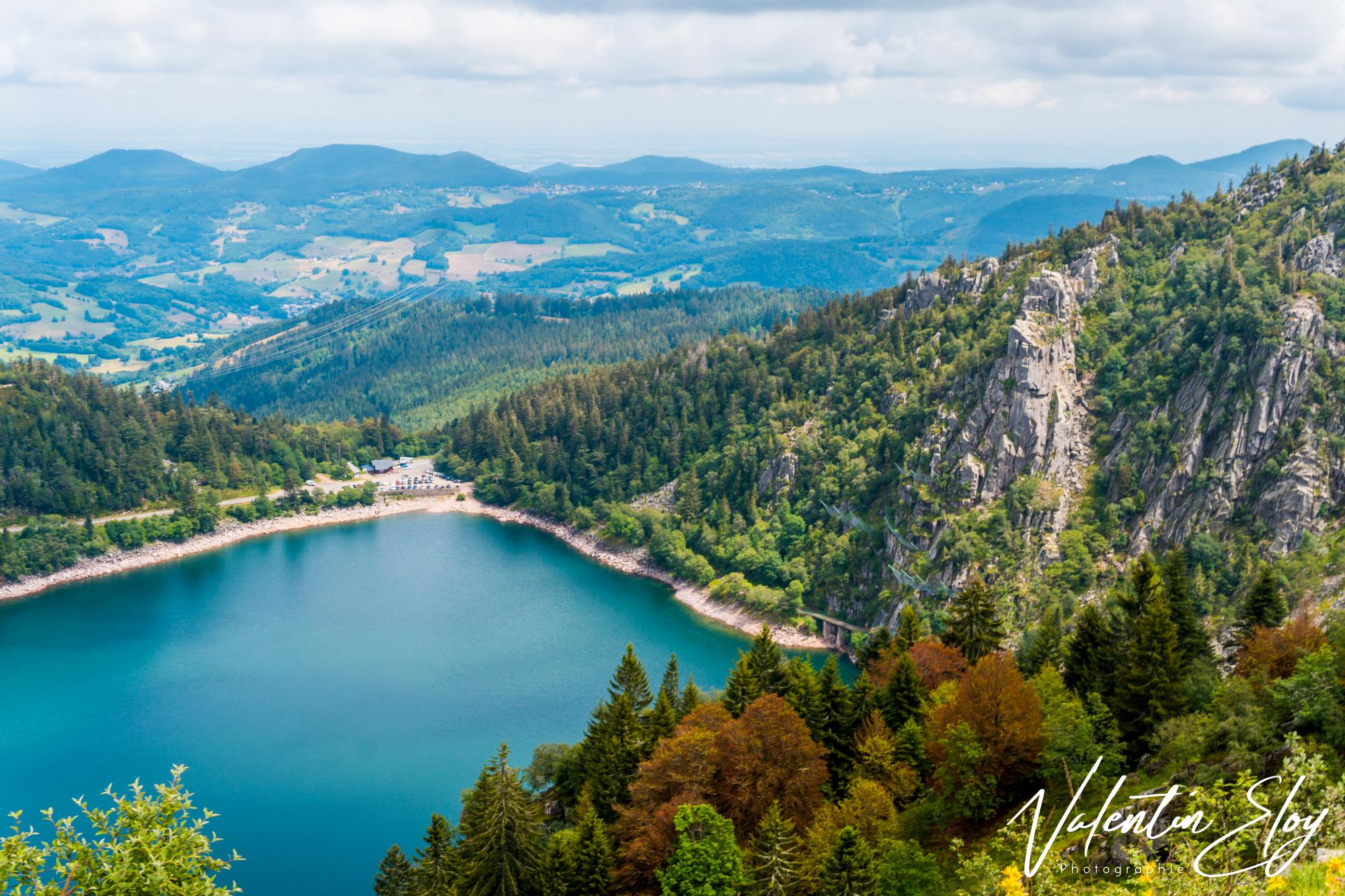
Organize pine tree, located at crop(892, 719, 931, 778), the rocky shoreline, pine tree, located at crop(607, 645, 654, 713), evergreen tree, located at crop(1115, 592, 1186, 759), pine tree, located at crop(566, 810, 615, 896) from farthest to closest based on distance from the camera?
the rocky shoreline, pine tree, located at crop(607, 645, 654, 713), pine tree, located at crop(892, 719, 931, 778), evergreen tree, located at crop(1115, 592, 1186, 759), pine tree, located at crop(566, 810, 615, 896)

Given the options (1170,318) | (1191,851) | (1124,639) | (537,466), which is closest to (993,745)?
(1124,639)

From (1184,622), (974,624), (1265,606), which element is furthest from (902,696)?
(1265,606)

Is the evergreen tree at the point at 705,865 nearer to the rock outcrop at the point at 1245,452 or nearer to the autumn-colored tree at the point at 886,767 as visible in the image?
the autumn-colored tree at the point at 886,767

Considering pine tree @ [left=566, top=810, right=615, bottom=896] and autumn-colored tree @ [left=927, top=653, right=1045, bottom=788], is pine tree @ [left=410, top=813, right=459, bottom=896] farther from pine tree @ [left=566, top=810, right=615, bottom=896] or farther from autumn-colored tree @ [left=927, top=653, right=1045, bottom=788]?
autumn-colored tree @ [left=927, top=653, right=1045, bottom=788]

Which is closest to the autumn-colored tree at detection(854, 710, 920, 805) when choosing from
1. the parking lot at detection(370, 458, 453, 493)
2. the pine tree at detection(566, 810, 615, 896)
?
the pine tree at detection(566, 810, 615, 896)

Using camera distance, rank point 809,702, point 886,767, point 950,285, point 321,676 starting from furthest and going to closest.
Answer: point 950,285, point 321,676, point 809,702, point 886,767

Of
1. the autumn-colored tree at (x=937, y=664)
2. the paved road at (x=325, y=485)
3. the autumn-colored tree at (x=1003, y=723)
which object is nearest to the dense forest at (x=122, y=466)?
the paved road at (x=325, y=485)

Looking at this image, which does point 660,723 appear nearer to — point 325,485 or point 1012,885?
point 1012,885

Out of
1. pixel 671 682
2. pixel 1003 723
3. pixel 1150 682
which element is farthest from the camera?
pixel 671 682
